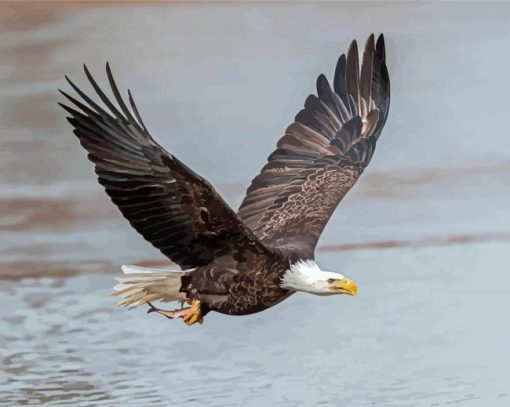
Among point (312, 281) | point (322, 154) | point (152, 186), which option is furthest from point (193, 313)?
point (322, 154)

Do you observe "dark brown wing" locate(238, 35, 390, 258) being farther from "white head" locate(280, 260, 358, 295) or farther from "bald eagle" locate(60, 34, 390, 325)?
"white head" locate(280, 260, 358, 295)

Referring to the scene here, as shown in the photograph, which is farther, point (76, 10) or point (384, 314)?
point (76, 10)

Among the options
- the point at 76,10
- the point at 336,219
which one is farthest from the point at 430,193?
the point at 76,10

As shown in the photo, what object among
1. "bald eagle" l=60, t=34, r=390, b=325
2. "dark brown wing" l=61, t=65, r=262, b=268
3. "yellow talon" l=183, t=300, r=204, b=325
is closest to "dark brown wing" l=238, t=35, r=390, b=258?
"bald eagle" l=60, t=34, r=390, b=325

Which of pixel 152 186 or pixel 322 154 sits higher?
pixel 322 154

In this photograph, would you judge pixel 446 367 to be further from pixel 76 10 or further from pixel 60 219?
pixel 76 10

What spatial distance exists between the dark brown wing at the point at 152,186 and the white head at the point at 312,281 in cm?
14

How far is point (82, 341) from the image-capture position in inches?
282

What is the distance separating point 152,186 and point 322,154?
130 centimetres

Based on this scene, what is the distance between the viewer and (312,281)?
5.93m

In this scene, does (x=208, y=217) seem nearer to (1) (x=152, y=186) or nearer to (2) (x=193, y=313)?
(1) (x=152, y=186)

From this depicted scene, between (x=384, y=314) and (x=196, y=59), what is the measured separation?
2721 millimetres

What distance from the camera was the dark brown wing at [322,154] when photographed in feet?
21.5

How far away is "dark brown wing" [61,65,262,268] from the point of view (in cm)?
569
